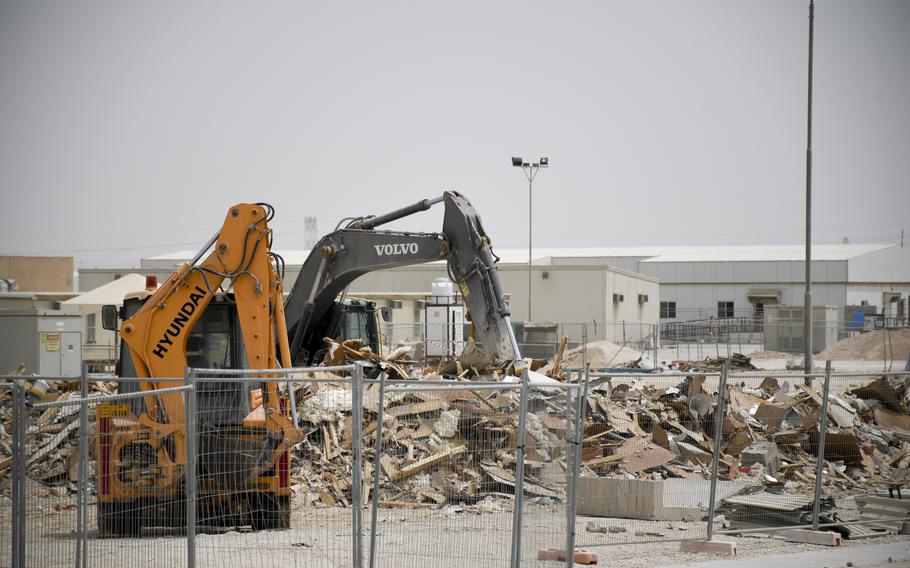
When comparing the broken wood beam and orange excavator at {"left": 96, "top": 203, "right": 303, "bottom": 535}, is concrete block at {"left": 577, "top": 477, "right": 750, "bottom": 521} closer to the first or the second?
the broken wood beam

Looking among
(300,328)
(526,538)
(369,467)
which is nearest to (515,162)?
(300,328)

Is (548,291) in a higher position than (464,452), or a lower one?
higher

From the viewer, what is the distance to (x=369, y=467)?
505 inches

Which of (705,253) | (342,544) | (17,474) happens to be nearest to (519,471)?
(342,544)

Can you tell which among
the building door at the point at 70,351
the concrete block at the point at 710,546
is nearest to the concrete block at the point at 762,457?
the concrete block at the point at 710,546

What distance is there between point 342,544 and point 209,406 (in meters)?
Answer: 2.14

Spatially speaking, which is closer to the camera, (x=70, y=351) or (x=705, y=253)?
(x=70, y=351)

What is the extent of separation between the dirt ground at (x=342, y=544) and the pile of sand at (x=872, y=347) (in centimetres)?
3793

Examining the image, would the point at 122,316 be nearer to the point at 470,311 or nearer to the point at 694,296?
the point at 470,311

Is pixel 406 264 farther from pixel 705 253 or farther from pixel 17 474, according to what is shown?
pixel 705 253

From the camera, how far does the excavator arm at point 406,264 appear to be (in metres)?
18.8

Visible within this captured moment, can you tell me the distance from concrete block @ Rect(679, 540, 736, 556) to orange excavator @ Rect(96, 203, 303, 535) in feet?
14.4

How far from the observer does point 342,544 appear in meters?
10.9

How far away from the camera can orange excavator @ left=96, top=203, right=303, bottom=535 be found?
Result: 9391mm
